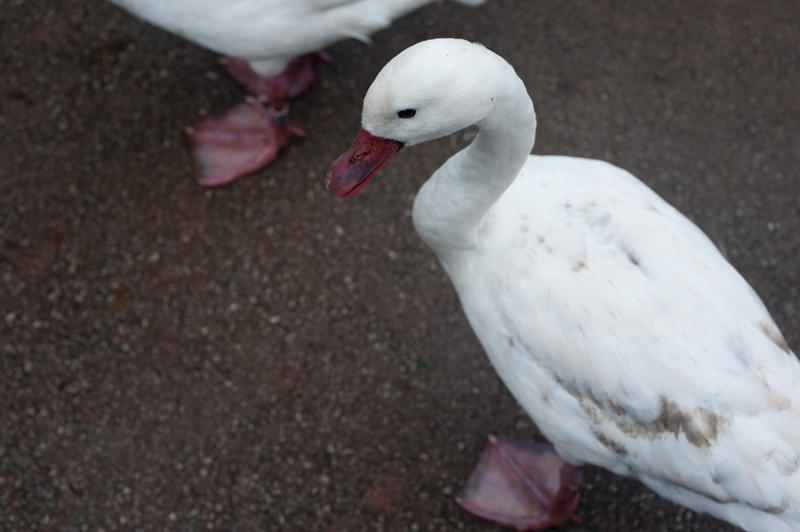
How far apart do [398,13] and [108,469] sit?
2.19 meters

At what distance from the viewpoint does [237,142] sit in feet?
11.6

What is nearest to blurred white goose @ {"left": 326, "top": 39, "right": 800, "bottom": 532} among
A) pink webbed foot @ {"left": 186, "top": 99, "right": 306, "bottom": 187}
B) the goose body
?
the goose body

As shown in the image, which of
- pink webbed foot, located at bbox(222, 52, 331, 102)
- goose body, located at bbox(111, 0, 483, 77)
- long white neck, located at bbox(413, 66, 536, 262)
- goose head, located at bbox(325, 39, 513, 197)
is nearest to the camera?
goose head, located at bbox(325, 39, 513, 197)

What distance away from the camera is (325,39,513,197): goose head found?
163cm

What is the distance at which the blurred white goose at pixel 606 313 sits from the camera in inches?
76.7

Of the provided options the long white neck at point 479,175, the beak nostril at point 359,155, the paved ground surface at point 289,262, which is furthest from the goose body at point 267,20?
the beak nostril at point 359,155

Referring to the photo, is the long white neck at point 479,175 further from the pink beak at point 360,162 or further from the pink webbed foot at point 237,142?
the pink webbed foot at point 237,142

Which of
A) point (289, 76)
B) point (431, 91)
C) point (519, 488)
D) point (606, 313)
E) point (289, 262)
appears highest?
point (431, 91)

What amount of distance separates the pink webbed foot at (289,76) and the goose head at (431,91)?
6.33 ft

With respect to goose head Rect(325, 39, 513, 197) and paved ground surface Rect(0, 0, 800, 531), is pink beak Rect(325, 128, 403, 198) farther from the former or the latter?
paved ground surface Rect(0, 0, 800, 531)

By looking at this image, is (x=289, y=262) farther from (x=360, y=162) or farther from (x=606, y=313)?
(x=606, y=313)

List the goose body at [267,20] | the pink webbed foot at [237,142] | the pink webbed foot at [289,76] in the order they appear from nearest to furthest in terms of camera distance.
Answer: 1. the goose body at [267,20]
2. the pink webbed foot at [237,142]
3. the pink webbed foot at [289,76]

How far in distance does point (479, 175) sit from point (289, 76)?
6.26 ft

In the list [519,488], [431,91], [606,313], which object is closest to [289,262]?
[519,488]
